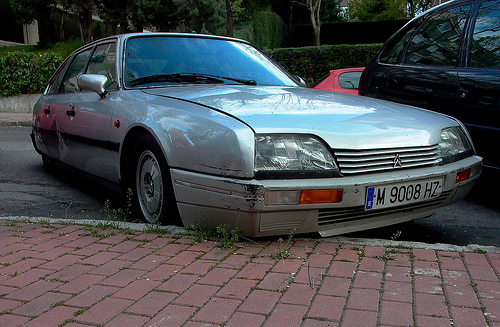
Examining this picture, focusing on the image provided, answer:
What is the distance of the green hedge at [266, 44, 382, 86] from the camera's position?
20.1 meters

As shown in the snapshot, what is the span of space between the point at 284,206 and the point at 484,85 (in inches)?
87.3

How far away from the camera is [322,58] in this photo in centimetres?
2036

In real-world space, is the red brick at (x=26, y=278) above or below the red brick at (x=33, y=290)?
below

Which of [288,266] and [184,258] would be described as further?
[184,258]

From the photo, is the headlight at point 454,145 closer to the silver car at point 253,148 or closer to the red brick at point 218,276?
the silver car at point 253,148

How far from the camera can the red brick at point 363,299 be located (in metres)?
2.31

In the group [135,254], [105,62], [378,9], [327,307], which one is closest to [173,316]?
[327,307]

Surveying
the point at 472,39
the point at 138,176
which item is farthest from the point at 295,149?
the point at 472,39

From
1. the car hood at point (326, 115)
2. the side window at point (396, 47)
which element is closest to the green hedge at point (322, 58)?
the side window at point (396, 47)

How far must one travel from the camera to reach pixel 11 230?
11.7 ft

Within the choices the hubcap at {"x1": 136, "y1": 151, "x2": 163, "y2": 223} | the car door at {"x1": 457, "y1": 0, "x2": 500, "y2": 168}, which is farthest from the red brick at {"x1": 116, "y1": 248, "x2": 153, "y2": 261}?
the car door at {"x1": 457, "y1": 0, "x2": 500, "y2": 168}

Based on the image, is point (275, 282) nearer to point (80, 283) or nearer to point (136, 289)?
point (136, 289)

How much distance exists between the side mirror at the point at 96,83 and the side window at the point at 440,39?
2.76 m

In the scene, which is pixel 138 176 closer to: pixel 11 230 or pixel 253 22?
pixel 11 230
